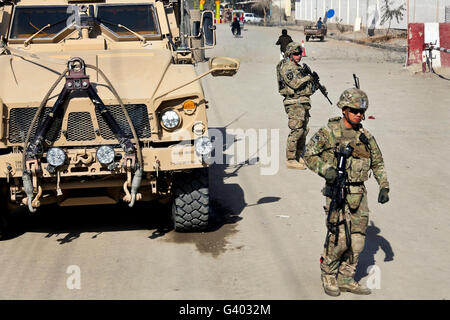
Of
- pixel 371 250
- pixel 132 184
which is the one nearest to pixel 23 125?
pixel 132 184

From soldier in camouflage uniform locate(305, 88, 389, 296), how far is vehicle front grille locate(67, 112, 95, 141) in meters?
1.94

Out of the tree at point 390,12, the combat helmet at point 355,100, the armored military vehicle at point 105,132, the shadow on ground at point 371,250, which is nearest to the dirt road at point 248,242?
the shadow on ground at point 371,250

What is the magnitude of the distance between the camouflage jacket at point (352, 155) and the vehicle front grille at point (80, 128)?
1938 mm

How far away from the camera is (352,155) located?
5410 mm

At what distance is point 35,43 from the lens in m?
7.74

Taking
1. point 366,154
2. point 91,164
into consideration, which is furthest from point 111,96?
point 366,154

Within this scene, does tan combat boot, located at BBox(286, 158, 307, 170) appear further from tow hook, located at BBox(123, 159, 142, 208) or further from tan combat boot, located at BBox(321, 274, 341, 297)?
tan combat boot, located at BBox(321, 274, 341, 297)

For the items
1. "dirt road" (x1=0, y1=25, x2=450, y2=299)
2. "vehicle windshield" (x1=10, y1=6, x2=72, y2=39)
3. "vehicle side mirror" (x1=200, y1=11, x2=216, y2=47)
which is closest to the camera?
"dirt road" (x1=0, y1=25, x2=450, y2=299)

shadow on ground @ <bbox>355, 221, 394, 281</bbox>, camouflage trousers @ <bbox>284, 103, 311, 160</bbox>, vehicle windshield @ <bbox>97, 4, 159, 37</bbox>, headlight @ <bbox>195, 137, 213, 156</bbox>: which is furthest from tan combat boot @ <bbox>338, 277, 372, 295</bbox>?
camouflage trousers @ <bbox>284, 103, 311, 160</bbox>

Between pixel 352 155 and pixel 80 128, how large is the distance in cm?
235

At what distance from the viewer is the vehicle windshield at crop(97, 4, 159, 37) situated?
8.01m

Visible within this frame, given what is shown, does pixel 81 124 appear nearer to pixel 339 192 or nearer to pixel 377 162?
pixel 339 192

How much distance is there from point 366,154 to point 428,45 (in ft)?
52.0

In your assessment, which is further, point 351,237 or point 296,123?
point 296,123
